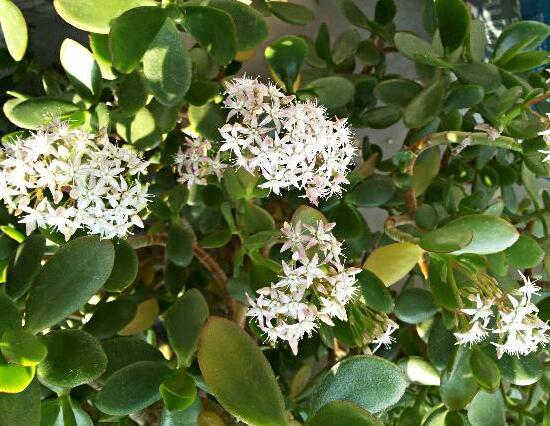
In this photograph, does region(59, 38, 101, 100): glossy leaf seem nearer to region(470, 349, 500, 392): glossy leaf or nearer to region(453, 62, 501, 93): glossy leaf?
region(453, 62, 501, 93): glossy leaf

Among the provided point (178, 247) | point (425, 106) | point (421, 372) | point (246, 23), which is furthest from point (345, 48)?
point (421, 372)

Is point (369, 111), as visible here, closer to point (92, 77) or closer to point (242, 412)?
point (92, 77)

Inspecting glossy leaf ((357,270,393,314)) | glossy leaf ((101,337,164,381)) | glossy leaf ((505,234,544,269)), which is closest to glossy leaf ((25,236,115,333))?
glossy leaf ((101,337,164,381))

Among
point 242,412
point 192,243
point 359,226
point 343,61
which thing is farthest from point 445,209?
point 242,412

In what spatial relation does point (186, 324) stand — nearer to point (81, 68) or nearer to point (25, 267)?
point (25, 267)

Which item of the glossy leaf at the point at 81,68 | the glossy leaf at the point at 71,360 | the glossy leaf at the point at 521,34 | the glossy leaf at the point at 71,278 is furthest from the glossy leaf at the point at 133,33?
the glossy leaf at the point at 521,34
